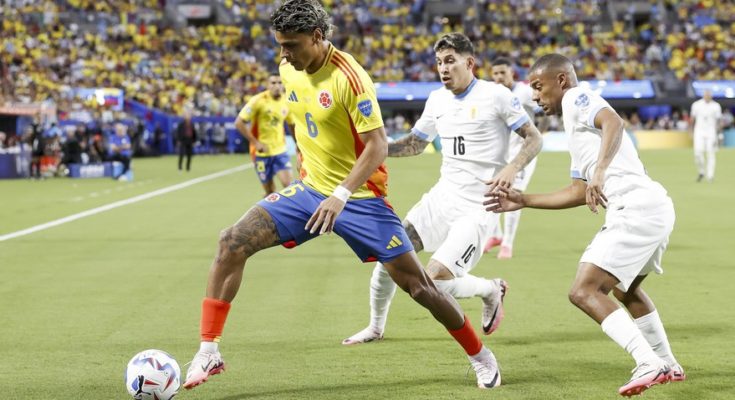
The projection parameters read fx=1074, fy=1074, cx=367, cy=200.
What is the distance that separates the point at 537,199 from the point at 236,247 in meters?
1.71

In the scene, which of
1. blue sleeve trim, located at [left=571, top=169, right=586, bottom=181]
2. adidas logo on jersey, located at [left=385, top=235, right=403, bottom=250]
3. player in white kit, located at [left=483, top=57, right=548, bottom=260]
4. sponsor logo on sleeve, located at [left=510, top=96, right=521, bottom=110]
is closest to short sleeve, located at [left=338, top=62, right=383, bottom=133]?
adidas logo on jersey, located at [left=385, top=235, right=403, bottom=250]

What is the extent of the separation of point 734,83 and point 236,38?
1074 inches

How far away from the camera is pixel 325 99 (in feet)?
19.4

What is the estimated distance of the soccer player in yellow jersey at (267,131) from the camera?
1692 centimetres

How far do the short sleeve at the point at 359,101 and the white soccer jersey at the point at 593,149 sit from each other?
3.52 ft

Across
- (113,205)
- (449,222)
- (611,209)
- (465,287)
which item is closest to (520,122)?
(449,222)

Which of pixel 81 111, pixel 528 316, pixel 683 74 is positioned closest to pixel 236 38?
pixel 81 111

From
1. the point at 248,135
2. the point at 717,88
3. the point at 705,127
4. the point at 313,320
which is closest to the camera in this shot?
the point at 313,320

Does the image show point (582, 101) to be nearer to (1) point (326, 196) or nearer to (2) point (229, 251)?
(1) point (326, 196)

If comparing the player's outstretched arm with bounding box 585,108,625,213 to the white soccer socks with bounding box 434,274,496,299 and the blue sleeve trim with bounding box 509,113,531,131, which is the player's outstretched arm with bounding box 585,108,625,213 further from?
the blue sleeve trim with bounding box 509,113,531,131

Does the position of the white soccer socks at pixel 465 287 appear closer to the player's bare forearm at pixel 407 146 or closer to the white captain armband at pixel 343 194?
the player's bare forearm at pixel 407 146

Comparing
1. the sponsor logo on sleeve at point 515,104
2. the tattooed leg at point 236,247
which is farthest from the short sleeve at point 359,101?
the sponsor logo on sleeve at point 515,104

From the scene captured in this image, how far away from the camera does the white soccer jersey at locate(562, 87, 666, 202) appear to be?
5883 millimetres

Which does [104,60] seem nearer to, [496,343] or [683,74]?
[683,74]
